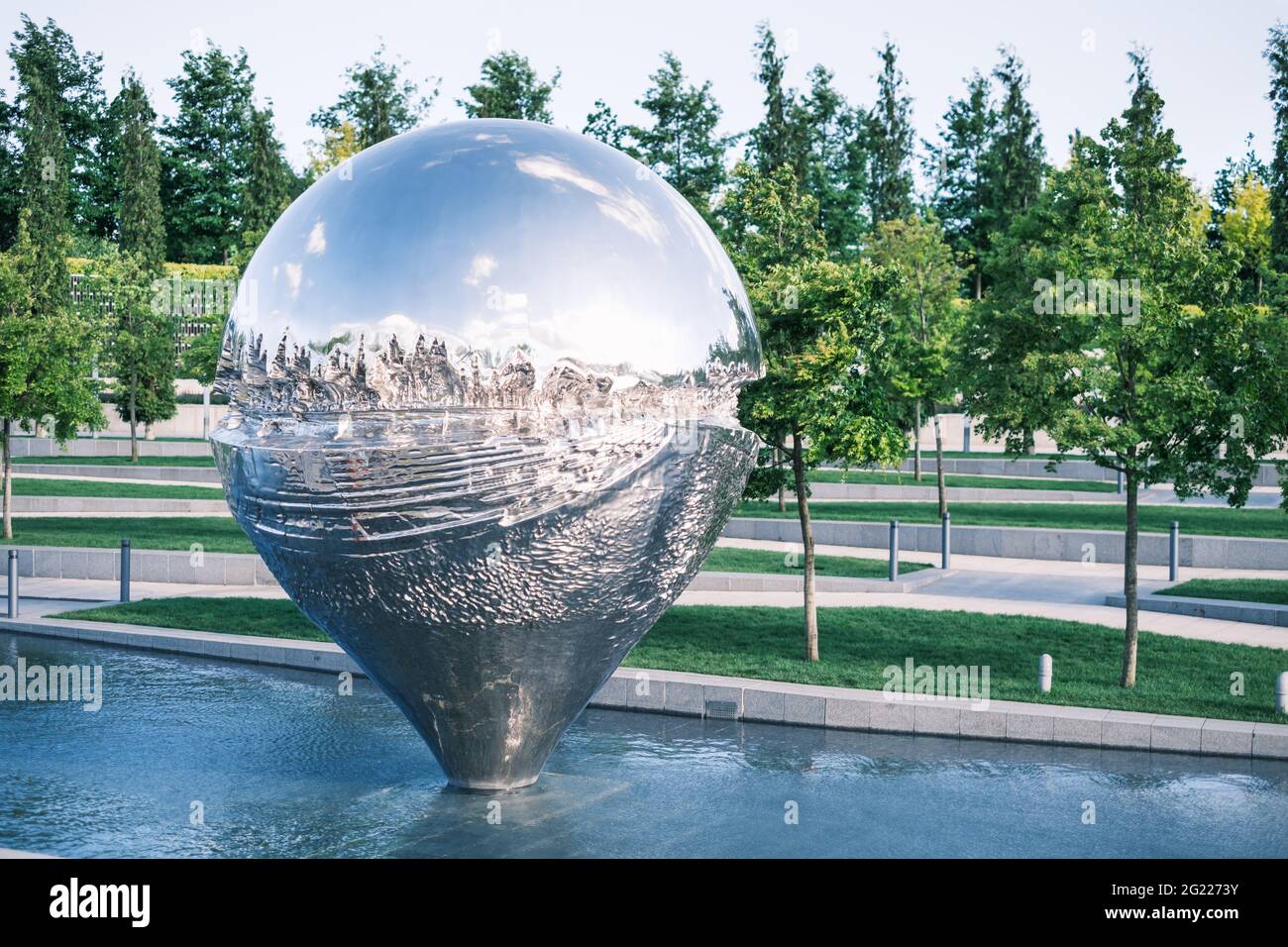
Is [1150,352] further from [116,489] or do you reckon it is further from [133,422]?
[133,422]

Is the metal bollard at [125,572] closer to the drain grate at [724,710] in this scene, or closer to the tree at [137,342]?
the drain grate at [724,710]

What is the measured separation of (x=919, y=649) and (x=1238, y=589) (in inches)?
286

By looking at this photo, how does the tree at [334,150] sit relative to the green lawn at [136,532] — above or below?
above

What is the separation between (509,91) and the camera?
147 ft

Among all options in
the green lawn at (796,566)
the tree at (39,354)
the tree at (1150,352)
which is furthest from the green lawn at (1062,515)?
the tree at (39,354)

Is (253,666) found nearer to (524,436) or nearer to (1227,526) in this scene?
(524,436)

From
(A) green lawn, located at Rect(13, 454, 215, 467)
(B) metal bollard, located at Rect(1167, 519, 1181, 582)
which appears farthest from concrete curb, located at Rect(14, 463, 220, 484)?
(B) metal bollard, located at Rect(1167, 519, 1181, 582)

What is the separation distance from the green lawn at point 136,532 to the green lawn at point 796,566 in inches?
305

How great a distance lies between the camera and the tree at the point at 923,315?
31250mm

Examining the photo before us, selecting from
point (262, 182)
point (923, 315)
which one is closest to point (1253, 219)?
point (923, 315)

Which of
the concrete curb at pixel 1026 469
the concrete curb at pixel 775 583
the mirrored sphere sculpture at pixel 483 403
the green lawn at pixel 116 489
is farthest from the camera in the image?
the concrete curb at pixel 1026 469

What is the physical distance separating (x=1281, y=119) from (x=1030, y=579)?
33.6 meters

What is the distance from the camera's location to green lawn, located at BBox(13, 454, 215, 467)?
41.0 m

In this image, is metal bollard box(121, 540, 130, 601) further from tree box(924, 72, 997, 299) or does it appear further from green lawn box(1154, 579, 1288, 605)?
tree box(924, 72, 997, 299)
